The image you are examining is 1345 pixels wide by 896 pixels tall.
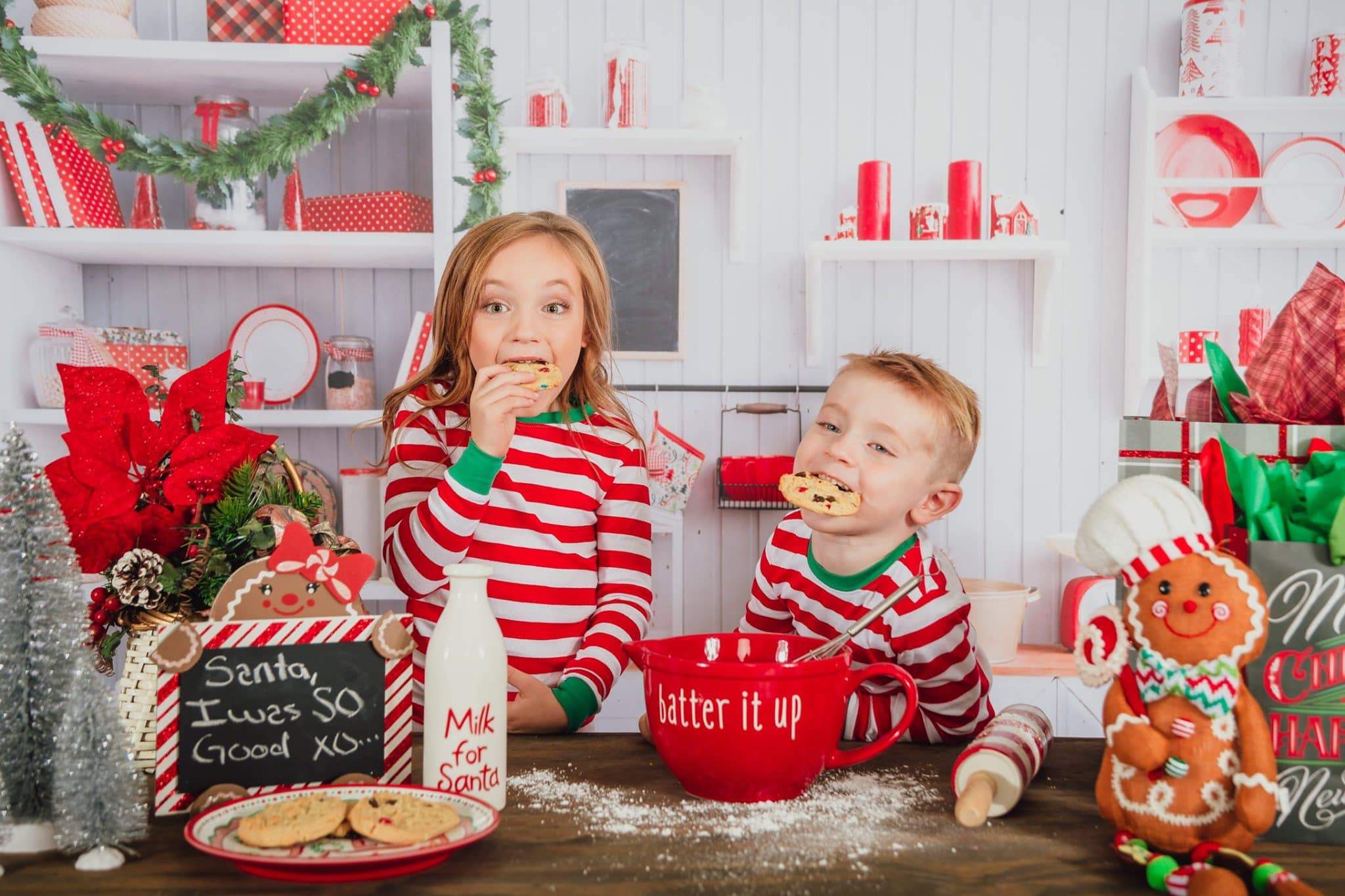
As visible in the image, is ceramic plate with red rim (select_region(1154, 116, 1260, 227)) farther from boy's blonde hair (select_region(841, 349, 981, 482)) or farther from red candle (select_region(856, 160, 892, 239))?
boy's blonde hair (select_region(841, 349, 981, 482))

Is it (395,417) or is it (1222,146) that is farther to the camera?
(1222,146)

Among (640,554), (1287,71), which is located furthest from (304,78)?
(1287,71)

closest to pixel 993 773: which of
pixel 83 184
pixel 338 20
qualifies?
pixel 338 20

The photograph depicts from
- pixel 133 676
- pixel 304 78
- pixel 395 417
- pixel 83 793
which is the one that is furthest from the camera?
pixel 304 78

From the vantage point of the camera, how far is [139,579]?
31.4 inches

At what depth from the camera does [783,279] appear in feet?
9.17

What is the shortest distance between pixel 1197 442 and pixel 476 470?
82 centimetres

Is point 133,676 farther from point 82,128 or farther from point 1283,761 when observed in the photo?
point 82,128

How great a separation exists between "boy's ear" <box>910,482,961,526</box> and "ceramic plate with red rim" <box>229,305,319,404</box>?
186 centimetres

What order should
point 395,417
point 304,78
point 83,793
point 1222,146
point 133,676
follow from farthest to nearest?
point 1222,146 → point 304,78 → point 395,417 → point 133,676 → point 83,793

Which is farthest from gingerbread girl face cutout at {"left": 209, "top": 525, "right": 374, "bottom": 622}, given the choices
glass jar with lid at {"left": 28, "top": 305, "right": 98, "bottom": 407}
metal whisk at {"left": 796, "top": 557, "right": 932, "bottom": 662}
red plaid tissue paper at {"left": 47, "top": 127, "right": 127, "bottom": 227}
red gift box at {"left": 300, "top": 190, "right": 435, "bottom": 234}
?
red plaid tissue paper at {"left": 47, "top": 127, "right": 127, "bottom": 227}

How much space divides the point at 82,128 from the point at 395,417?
125 centimetres

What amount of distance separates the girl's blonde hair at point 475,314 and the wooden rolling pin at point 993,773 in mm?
824

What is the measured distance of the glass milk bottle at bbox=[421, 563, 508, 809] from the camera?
2.46 feet
